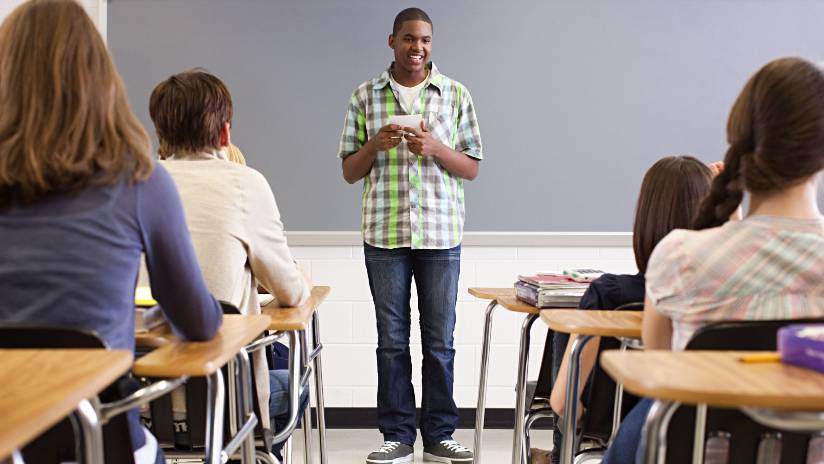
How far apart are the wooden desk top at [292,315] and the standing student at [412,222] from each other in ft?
3.36

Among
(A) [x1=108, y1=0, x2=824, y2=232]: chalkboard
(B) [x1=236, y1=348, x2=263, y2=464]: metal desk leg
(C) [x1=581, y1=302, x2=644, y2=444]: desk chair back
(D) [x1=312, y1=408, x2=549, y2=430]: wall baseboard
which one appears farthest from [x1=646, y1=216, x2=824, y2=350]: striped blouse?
(D) [x1=312, y1=408, x2=549, y2=430]: wall baseboard

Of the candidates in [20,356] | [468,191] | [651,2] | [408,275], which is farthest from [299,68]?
[20,356]

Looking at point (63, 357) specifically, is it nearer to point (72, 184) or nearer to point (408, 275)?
point (72, 184)

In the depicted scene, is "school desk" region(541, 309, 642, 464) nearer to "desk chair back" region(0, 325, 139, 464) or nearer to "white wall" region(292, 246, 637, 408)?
"desk chair back" region(0, 325, 139, 464)

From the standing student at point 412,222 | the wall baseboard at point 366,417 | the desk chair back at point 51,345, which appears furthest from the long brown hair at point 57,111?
the wall baseboard at point 366,417

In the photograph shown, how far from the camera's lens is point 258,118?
179 inches

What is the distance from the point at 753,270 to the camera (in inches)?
64.6

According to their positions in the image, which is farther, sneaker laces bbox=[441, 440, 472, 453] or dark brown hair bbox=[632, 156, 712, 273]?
sneaker laces bbox=[441, 440, 472, 453]

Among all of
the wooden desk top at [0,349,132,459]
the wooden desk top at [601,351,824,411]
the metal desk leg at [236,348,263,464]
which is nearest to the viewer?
the wooden desk top at [0,349,132,459]

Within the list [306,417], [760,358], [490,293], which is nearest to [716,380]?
[760,358]

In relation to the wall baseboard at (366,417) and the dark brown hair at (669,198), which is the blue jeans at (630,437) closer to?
the dark brown hair at (669,198)

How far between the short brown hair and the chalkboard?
205 cm

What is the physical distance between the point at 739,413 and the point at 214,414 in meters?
0.86

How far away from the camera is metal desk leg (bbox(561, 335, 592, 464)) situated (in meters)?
2.13
